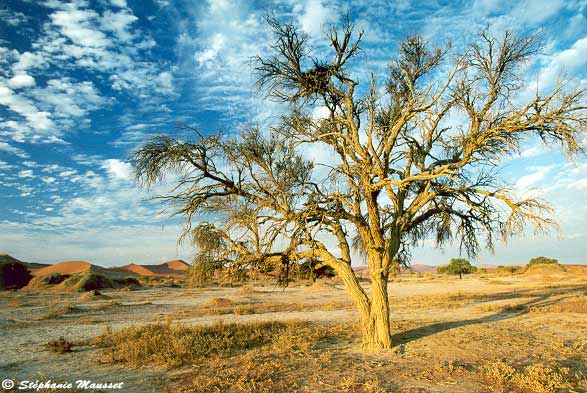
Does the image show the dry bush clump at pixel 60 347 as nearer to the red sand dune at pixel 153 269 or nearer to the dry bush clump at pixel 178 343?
the dry bush clump at pixel 178 343

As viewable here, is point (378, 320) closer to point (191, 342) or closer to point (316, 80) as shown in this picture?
point (191, 342)

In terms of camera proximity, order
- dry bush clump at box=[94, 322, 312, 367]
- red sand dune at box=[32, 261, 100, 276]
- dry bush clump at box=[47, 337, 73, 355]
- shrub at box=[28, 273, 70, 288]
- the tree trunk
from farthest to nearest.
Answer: red sand dune at box=[32, 261, 100, 276]
shrub at box=[28, 273, 70, 288]
dry bush clump at box=[47, 337, 73, 355]
the tree trunk
dry bush clump at box=[94, 322, 312, 367]

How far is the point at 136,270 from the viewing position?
110m

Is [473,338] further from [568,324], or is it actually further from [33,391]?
[33,391]

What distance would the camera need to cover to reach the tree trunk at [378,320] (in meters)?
9.85

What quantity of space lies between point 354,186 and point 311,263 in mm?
2540

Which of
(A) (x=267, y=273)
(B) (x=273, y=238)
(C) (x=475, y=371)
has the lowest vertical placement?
(C) (x=475, y=371)

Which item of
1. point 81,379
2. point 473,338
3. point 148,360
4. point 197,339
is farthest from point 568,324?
point 81,379

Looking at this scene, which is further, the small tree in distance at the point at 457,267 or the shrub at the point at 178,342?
the small tree in distance at the point at 457,267

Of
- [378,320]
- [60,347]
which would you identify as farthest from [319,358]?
[60,347]

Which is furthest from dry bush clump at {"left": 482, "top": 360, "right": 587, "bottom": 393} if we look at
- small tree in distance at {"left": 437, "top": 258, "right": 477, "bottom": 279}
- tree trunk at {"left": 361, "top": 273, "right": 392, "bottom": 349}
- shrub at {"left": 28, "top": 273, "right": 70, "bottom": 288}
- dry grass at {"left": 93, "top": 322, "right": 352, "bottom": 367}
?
small tree in distance at {"left": 437, "top": 258, "right": 477, "bottom": 279}

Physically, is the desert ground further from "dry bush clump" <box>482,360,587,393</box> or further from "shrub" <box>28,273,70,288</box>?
"shrub" <box>28,273,70,288</box>

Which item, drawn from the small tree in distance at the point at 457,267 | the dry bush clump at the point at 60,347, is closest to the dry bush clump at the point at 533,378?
the dry bush clump at the point at 60,347

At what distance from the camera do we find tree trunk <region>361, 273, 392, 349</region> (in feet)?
32.3
